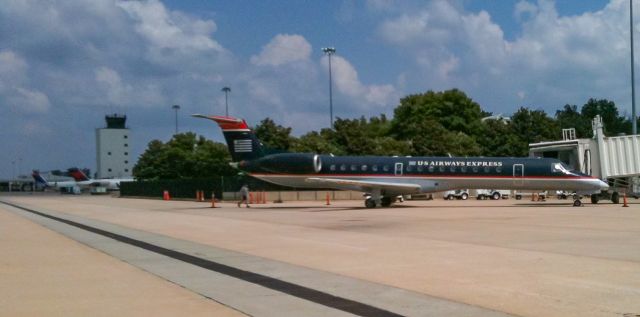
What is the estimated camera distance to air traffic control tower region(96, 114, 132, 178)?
170000mm

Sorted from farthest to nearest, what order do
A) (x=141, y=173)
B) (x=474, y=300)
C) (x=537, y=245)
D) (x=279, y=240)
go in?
1. (x=141, y=173)
2. (x=279, y=240)
3. (x=537, y=245)
4. (x=474, y=300)

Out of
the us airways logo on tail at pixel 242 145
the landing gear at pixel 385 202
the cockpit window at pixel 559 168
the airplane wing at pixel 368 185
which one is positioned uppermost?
the us airways logo on tail at pixel 242 145

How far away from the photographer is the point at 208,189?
57812 mm

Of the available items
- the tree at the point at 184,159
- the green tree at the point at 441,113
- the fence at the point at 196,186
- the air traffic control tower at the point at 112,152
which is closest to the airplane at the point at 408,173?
the fence at the point at 196,186

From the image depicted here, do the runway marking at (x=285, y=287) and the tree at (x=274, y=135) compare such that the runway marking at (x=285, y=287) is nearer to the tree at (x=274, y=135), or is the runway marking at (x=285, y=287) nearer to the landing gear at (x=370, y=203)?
the landing gear at (x=370, y=203)

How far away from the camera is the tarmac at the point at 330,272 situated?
28.9ft

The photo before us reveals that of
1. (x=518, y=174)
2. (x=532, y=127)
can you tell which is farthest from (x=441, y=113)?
(x=518, y=174)

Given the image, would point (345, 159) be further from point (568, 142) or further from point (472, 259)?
Result: point (472, 259)

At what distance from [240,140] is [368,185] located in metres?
7.94

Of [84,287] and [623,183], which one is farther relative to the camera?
[623,183]

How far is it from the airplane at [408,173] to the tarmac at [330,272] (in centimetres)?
1402

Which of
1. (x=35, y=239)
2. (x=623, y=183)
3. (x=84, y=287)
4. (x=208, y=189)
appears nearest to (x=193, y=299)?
(x=84, y=287)

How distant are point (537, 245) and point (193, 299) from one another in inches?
362

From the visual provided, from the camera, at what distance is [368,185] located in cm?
3603
